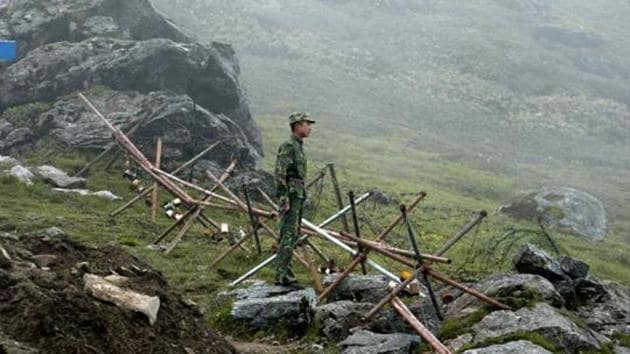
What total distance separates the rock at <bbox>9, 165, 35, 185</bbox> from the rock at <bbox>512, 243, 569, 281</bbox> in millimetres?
14946

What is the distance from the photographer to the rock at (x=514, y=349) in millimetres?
9383

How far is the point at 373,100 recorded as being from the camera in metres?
76.8

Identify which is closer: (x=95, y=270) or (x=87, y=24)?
(x=95, y=270)

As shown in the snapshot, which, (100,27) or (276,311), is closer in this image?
(276,311)

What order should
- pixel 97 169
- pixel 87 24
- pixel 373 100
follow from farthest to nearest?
pixel 373 100 → pixel 87 24 → pixel 97 169

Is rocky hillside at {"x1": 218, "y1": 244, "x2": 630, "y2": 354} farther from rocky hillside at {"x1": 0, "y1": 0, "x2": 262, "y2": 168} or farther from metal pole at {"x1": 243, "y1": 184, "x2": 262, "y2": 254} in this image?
rocky hillside at {"x1": 0, "y1": 0, "x2": 262, "y2": 168}

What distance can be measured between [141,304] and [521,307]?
587cm

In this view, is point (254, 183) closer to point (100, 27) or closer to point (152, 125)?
point (152, 125)

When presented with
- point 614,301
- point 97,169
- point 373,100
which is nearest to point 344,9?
point 373,100

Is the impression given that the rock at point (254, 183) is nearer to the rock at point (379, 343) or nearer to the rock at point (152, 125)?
the rock at point (152, 125)

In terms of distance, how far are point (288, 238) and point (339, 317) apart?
1960 millimetres

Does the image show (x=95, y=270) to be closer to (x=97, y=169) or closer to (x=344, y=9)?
(x=97, y=169)

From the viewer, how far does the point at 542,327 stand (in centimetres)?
1025

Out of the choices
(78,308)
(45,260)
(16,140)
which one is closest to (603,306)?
(78,308)
